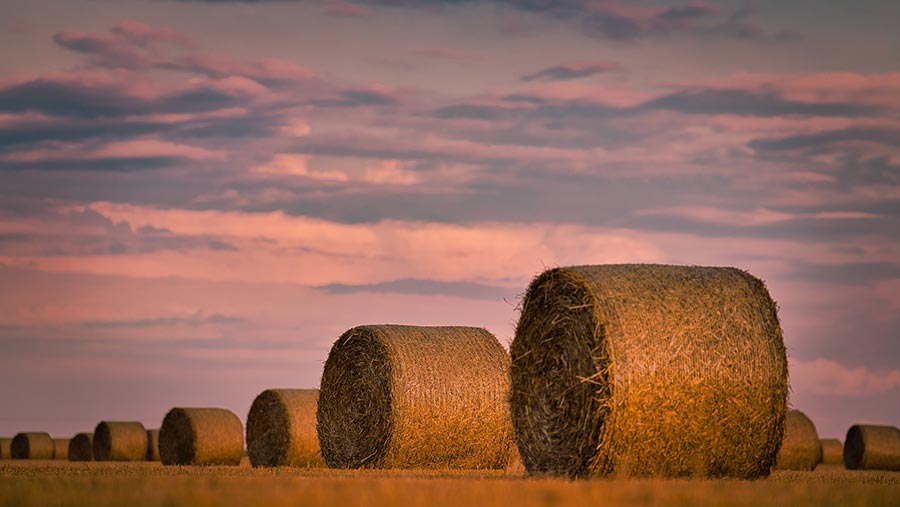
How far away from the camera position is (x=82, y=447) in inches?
1282

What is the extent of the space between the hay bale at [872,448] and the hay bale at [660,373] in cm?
1745

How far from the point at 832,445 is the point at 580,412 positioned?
2330 cm

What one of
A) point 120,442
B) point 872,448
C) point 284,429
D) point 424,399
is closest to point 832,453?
point 872,448

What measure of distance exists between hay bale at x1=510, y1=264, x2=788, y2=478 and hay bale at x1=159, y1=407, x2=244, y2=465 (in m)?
13.0

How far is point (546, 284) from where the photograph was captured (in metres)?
14.1

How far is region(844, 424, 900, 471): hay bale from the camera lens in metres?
29.4

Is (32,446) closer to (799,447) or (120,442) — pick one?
(120,442)

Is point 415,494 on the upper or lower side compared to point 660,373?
lower

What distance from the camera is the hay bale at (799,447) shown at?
27.0 metres

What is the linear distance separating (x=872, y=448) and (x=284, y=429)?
14.8 metres

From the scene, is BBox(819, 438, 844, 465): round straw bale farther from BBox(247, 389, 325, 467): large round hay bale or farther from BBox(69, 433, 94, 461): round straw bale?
BBox(69, 433, 94, 461): round straw bale

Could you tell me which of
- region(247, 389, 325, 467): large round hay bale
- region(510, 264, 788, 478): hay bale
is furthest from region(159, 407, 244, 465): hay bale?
region(510, 264, 788, 478): hay bale

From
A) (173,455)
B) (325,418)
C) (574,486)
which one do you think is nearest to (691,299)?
(574,486)

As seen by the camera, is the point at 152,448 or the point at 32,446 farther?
the point at 32,446
